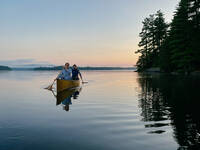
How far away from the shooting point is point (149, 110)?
9.23 metres

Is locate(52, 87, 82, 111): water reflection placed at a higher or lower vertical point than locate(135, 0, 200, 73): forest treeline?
lower

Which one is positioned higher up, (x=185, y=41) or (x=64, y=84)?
(x=185, y=41)

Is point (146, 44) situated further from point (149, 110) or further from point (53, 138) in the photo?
point (53, 138)

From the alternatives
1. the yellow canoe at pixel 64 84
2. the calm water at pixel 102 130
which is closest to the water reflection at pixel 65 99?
the yellow canoe at pixel 64 84

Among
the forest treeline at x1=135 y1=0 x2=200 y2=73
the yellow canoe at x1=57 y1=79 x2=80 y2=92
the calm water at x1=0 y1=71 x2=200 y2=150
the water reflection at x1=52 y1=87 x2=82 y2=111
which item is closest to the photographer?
the calm water at x1=0 y1=71 x2=200 y2=150

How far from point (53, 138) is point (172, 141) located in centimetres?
298

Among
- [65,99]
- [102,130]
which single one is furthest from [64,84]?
[102,130]

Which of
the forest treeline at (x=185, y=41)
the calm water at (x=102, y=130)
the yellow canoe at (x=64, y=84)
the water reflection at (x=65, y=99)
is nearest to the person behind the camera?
the calm water at (x=102, y=130)

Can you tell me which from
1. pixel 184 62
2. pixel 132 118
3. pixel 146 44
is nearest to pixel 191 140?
pixel 132 118

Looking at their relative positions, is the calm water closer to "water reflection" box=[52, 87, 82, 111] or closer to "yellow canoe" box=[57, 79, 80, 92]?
"water reflection" box=[52, 87, 82, 111]

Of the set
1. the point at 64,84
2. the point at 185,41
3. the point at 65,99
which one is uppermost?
the point at 185,41

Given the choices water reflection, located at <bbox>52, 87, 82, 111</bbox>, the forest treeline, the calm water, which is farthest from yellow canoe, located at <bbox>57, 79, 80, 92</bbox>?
the forest treeline

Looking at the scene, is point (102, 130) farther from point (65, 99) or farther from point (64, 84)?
point (64, 84)

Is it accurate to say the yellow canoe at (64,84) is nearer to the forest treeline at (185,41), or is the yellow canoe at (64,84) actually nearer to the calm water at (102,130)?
the calm water at (102,130)
